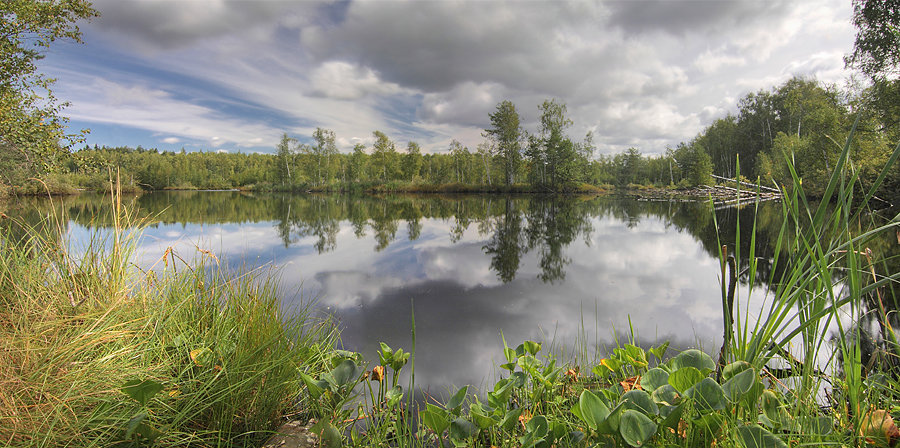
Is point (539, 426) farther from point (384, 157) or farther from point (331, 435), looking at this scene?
point (384, 157)

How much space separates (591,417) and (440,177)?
51.3 meters

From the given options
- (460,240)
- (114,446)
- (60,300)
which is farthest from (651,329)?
(460,240)

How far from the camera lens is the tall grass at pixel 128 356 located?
1.56 m

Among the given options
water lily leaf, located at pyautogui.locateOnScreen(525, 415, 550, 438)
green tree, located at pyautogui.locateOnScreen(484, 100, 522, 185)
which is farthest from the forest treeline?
water lily leaf, located at pyautogui.locateOnScreen(525, 415, 550, 438)

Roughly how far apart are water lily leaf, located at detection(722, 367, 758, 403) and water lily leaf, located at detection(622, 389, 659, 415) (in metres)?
0.25

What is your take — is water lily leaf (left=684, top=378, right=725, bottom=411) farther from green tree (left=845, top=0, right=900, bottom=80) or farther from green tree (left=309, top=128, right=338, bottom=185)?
green tree (left=309, top=128, right=338, bottom=185)

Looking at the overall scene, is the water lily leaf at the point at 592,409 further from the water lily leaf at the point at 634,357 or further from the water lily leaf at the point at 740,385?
the water lily leaf at the point at 634,357

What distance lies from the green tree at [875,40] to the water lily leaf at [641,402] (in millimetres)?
21958

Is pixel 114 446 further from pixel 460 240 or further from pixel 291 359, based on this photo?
pixel 460 240

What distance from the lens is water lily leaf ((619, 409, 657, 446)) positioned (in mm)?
1258

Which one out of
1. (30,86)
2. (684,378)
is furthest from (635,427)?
(30,86)

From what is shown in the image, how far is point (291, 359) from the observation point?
232cm

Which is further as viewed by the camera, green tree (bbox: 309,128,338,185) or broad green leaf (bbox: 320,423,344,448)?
green tree (bbox: 309,128,338,185)

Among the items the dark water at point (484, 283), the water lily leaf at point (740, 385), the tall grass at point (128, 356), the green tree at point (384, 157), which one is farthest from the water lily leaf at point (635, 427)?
the green tree at point (384, 157)
